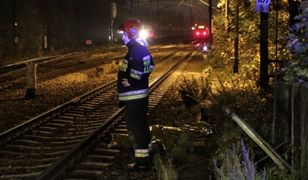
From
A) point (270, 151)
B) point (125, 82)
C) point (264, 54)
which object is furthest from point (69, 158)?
point (264, 54)

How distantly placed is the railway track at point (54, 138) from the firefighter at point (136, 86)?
802 millimetres

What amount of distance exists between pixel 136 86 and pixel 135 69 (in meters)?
0.27

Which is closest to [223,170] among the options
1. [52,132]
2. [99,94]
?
[52,132]

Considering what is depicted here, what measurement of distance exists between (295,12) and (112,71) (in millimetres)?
16466

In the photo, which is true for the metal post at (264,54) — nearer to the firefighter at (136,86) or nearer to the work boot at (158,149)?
the work boot at (158,149)

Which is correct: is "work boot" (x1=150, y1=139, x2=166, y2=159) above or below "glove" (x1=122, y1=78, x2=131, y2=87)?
below

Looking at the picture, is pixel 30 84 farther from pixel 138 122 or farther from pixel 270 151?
pixel 270 151

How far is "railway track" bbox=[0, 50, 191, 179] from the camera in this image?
322 inches

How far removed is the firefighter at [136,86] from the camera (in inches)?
299

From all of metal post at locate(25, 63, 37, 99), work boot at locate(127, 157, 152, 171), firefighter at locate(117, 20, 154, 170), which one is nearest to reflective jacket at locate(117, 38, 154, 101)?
firefighter at locate(117, 20, 154, 170)

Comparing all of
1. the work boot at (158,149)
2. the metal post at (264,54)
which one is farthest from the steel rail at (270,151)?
the metal post at (264,54)

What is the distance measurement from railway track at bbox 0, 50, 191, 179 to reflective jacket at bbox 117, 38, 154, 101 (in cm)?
137

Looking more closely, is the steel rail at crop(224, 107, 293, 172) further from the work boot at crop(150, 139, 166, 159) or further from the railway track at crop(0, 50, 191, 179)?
the railway track at crop(0, 50, 191, 179)

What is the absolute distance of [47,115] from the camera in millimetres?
12625
